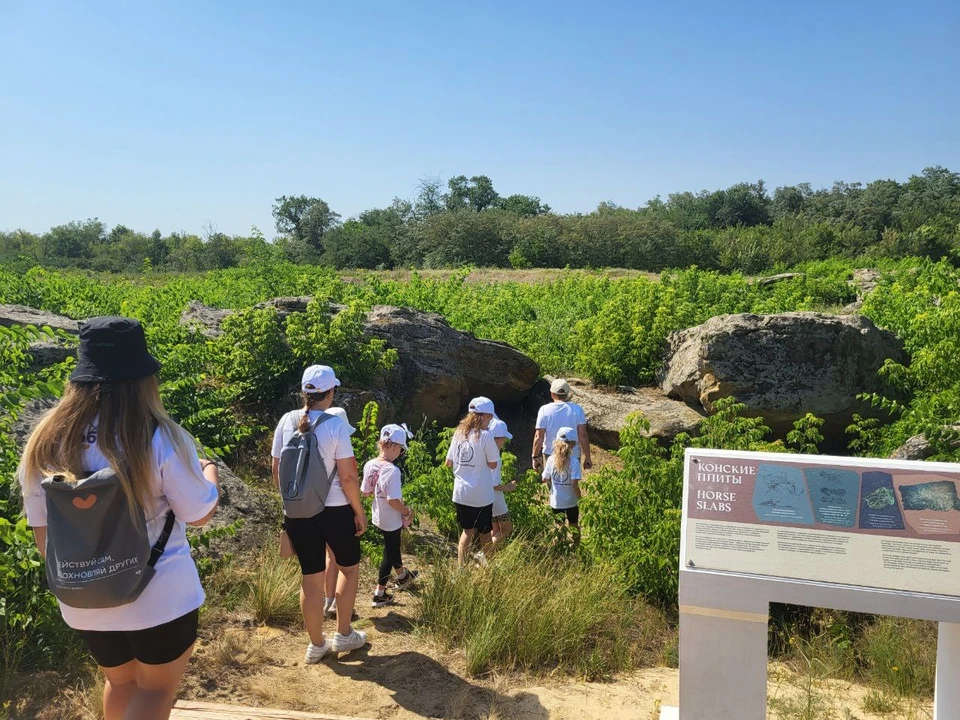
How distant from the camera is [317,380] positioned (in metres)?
4.22

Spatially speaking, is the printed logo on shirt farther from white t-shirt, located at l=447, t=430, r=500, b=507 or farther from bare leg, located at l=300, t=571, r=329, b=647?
bare leg, located at l=300, t=571, r=329, b=647

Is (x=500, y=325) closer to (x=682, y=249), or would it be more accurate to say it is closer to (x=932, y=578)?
(x=932, y=578)

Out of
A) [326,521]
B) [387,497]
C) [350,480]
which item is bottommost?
[387,497]

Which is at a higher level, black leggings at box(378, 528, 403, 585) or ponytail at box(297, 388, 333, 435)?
ponytail at box(297, 388, 333, 435)

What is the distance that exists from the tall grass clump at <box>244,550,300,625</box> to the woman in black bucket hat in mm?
2160

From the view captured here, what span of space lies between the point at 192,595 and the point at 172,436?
56 centimetres

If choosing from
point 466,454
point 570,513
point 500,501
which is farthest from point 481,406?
point 570,513

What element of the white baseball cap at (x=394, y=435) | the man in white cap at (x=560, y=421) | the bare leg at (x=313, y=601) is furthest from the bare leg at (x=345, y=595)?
the man in white cap at (x=560, y=421)

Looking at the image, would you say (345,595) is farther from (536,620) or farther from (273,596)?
(536,620)

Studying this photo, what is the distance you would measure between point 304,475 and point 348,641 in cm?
112

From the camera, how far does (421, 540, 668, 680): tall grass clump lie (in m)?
4.60

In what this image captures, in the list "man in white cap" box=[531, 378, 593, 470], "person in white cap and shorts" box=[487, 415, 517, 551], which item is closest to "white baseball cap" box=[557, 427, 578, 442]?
"man in white cap" box=[531, 378, 593, 470]

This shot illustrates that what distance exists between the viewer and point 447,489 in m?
6.73

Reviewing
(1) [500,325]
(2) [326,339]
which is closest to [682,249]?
A: (1) [500,325]
